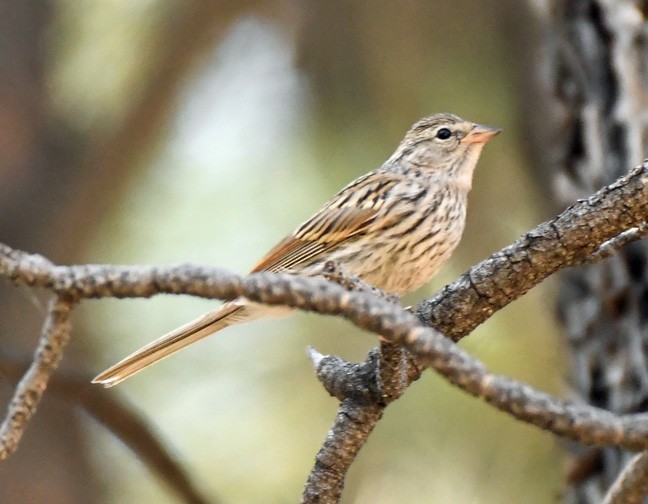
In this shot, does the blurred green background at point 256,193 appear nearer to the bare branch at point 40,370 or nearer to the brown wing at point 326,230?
the brown wing at point 326,230

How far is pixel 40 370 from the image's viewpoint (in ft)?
5.34

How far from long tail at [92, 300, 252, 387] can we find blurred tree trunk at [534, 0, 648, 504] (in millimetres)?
1176

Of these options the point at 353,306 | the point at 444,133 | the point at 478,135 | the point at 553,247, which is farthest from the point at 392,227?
the point at 353,306

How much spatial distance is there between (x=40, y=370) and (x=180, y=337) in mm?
1861

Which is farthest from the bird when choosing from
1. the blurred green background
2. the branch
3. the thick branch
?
the branch

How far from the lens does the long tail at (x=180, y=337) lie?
3172mm

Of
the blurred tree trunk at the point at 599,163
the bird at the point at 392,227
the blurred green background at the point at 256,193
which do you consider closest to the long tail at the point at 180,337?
the bird at the point at 392,227

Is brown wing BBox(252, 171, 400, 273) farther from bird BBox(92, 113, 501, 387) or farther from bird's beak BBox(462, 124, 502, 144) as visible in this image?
bird's beak BBox(462, 124, 502, 144)

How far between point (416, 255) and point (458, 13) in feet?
4.86

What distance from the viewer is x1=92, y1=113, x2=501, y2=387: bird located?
367 centimetres

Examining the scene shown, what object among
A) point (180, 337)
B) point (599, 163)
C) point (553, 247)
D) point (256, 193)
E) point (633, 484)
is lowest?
point (633, 484)

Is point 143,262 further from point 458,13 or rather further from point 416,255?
point 458,13

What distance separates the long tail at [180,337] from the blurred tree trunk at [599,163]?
118 cm

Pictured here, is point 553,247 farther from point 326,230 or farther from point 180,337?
point 326,230
